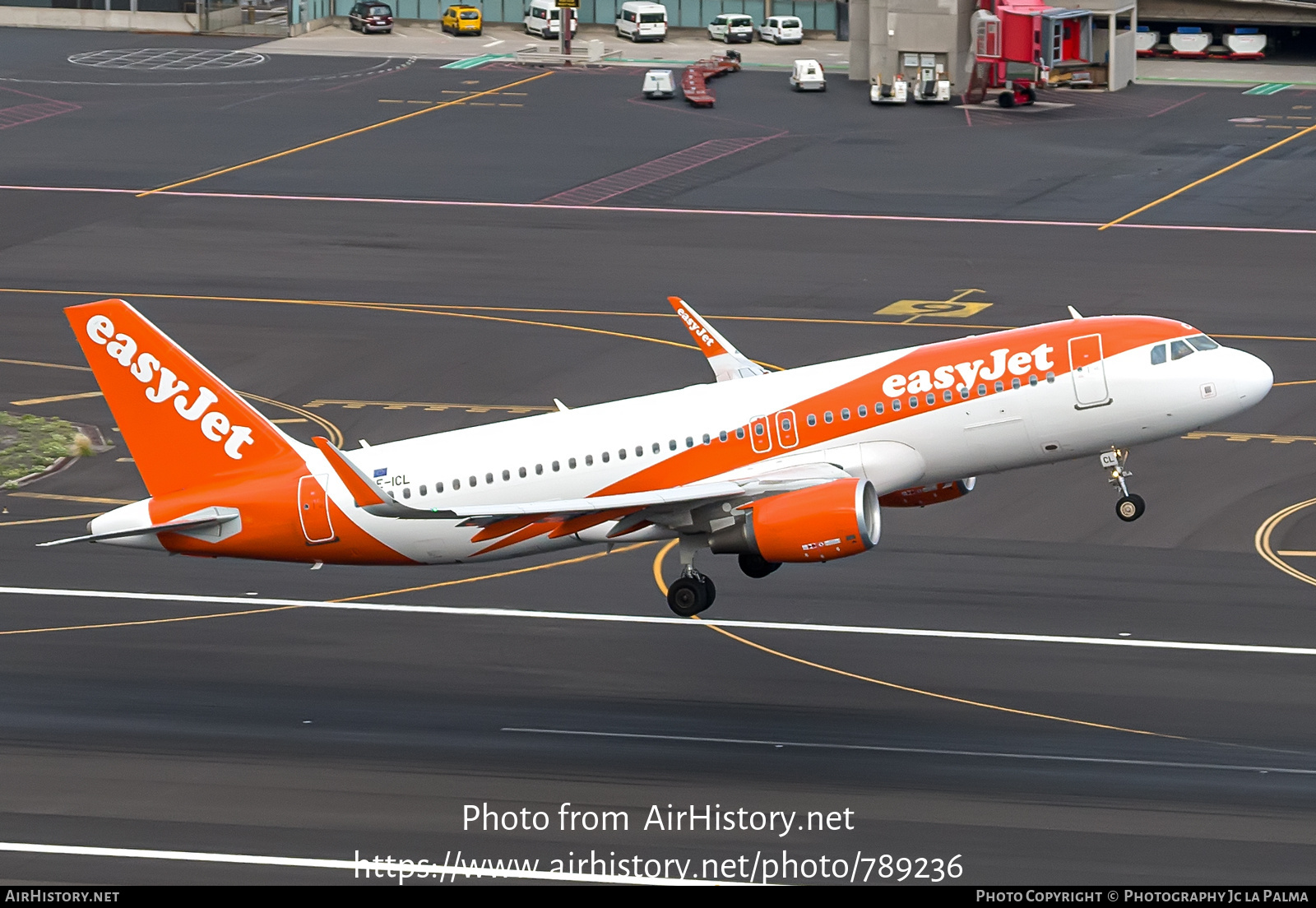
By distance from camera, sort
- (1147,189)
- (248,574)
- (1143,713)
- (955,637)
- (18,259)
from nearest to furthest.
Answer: (1143,713)
(955,637)
(248,574)
(18,259)
(1147,189)

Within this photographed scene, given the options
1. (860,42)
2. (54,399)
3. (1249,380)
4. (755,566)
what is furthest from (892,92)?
(1249,380)

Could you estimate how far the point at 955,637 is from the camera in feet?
186

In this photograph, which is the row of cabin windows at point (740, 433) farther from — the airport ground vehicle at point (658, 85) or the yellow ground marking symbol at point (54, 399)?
the airport ground vehicle at point (658, 85)

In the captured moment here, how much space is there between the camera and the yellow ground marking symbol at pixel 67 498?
6925 centimetres

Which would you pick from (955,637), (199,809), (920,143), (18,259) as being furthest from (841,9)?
(199,809)

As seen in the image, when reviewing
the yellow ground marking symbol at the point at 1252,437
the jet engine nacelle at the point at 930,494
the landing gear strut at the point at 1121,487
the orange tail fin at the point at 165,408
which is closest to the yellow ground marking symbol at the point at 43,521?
the orange tail fin at the point at 165,408

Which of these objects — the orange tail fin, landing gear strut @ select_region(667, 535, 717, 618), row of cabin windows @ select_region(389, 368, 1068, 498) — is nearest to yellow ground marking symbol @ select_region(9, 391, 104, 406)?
the orange tail fin

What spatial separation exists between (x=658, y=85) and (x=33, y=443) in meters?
78.1

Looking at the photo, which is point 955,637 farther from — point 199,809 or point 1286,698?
point 199,809

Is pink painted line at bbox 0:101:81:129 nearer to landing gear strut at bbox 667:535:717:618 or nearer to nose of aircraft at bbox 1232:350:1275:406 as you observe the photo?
landing gear strut at bbox 667:535:717:618

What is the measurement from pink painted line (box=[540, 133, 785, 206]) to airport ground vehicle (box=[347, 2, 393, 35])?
192 ft

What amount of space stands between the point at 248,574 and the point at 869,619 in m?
19.9

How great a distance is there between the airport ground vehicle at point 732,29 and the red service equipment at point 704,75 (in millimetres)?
5290

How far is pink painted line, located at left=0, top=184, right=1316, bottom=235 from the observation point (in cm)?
10594
